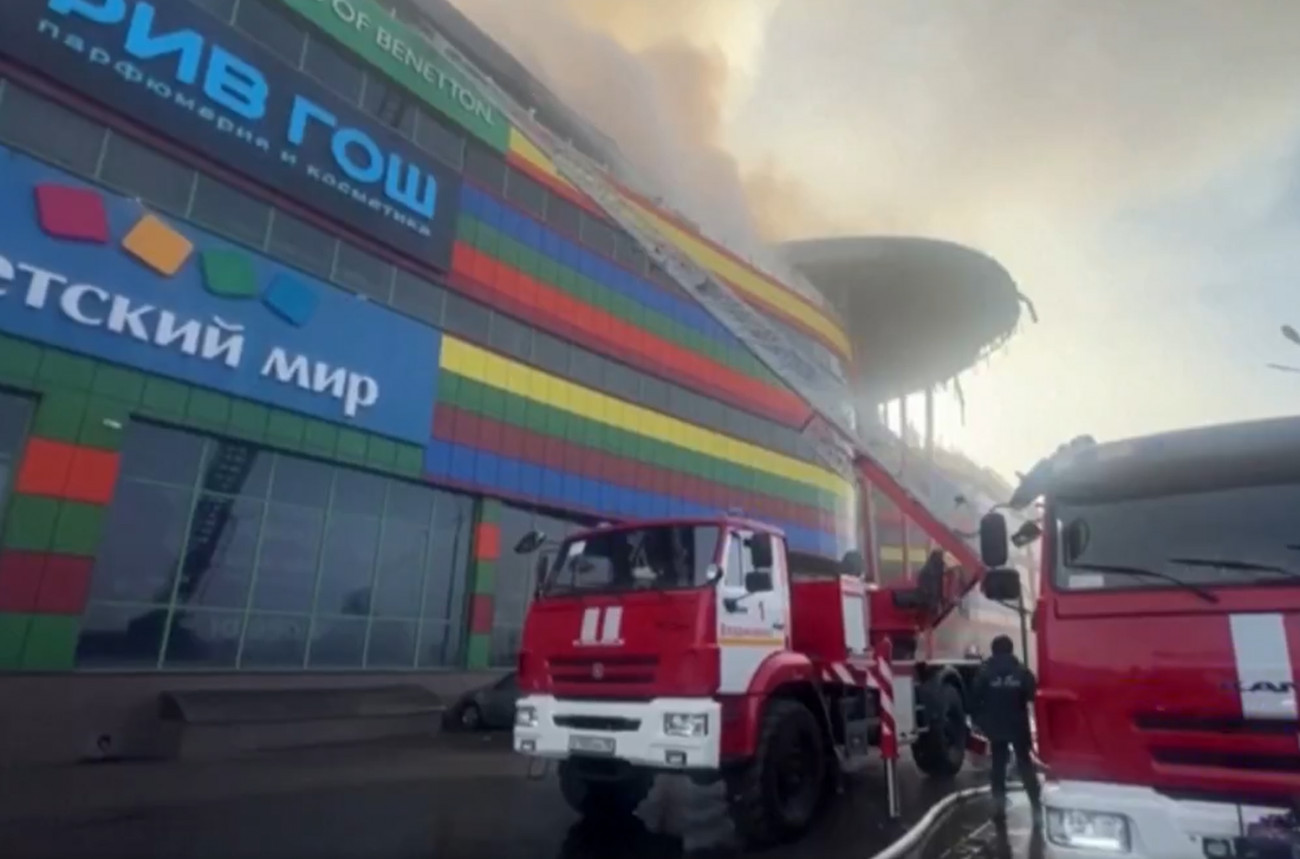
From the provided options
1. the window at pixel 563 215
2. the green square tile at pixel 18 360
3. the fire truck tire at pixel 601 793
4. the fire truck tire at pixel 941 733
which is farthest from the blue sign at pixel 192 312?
the fire truck tire at pixel 941 733

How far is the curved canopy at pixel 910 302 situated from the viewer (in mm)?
42344

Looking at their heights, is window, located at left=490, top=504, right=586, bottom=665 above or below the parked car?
above

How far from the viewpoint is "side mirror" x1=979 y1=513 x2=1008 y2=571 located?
17.1ft

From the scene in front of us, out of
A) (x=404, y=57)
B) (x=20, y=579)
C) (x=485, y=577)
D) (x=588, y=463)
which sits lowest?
(x=20, y=579)

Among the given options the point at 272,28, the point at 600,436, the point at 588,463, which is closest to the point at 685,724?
the point at 588,463

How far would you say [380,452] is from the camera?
16.6 meters

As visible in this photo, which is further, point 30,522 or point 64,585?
point 64,585

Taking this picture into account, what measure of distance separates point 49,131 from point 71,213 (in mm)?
1453

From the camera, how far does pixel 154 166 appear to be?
13.8 metres

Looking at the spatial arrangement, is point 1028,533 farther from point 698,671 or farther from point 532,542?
point 532,542

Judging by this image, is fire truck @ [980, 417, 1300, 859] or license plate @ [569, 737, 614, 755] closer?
fire truck @ [980, 417, 1300, 859]

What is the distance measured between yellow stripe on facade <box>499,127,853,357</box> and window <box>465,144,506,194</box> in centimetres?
76

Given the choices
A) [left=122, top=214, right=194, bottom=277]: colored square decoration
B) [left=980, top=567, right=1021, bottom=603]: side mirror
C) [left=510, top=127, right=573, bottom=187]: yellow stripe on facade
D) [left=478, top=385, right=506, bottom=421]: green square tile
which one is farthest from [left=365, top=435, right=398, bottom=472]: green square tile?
[left=980, top=567, right=1021, bottom=603]: side mirror

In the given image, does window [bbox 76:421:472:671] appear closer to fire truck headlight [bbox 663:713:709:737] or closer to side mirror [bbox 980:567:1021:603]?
fire truck headlight [bbox 663:713:709:737]
